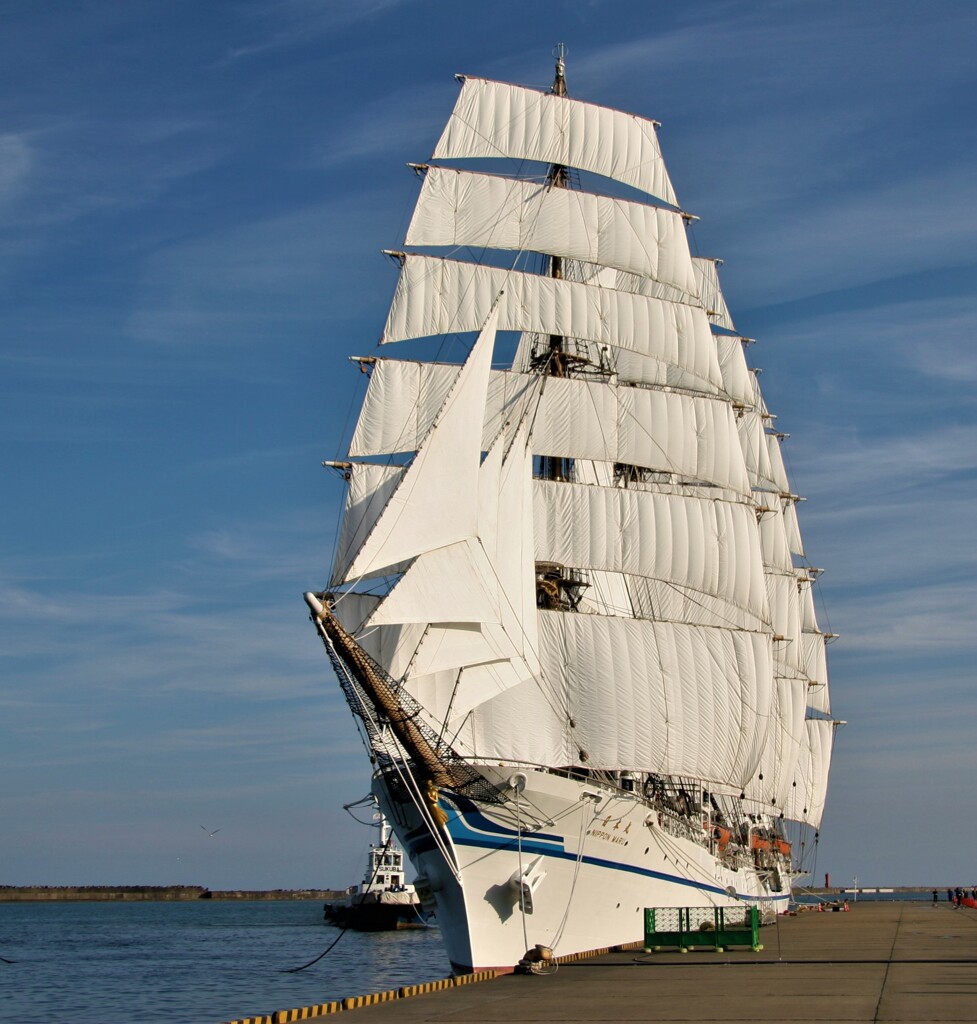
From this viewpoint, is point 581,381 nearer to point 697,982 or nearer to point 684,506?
point 684,506

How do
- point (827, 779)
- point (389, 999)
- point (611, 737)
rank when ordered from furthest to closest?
point (827, 779)
point (611, 737)
point (389, 999)

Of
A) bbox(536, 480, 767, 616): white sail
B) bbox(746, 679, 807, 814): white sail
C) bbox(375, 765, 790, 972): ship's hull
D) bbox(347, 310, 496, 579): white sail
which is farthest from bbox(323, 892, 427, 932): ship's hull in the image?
bbox(347, 310, 496, 579): white sail

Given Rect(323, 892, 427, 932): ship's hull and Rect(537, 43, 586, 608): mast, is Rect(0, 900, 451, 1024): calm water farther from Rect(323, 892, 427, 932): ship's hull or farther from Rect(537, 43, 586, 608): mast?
Rect(537, 43, 586, 608): mast

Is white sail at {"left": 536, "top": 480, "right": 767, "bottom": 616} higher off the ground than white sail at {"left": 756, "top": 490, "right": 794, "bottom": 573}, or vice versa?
white sail at {"left": 756, "top": 490, "right": 794, "bottom": 573}

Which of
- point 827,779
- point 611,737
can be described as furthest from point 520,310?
point 827,779

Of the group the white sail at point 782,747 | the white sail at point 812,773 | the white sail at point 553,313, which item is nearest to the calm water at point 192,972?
the white sail at point 782,747

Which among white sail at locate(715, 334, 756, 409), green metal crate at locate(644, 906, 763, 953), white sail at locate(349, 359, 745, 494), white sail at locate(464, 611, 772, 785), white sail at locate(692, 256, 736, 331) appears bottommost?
green metal crate at locate(644, 906, 763, 953)

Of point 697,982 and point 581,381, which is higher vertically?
point 581,381

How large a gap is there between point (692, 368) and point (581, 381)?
244 inches

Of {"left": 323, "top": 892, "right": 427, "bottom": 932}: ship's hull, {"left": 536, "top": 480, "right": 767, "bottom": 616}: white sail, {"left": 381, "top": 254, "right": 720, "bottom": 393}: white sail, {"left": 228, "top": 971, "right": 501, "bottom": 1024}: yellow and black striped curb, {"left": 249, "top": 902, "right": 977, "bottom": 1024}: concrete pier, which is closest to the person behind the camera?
{"left": 228, "top": 971, "right": 501, "bottom": 1024}: yellow and black striped curb

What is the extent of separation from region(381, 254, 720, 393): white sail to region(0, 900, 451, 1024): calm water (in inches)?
894

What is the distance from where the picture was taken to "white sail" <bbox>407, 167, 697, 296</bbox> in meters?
51.9

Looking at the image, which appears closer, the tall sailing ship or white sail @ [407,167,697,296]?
the tall sailing ship

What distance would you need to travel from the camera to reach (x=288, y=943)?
77938 millimetres
